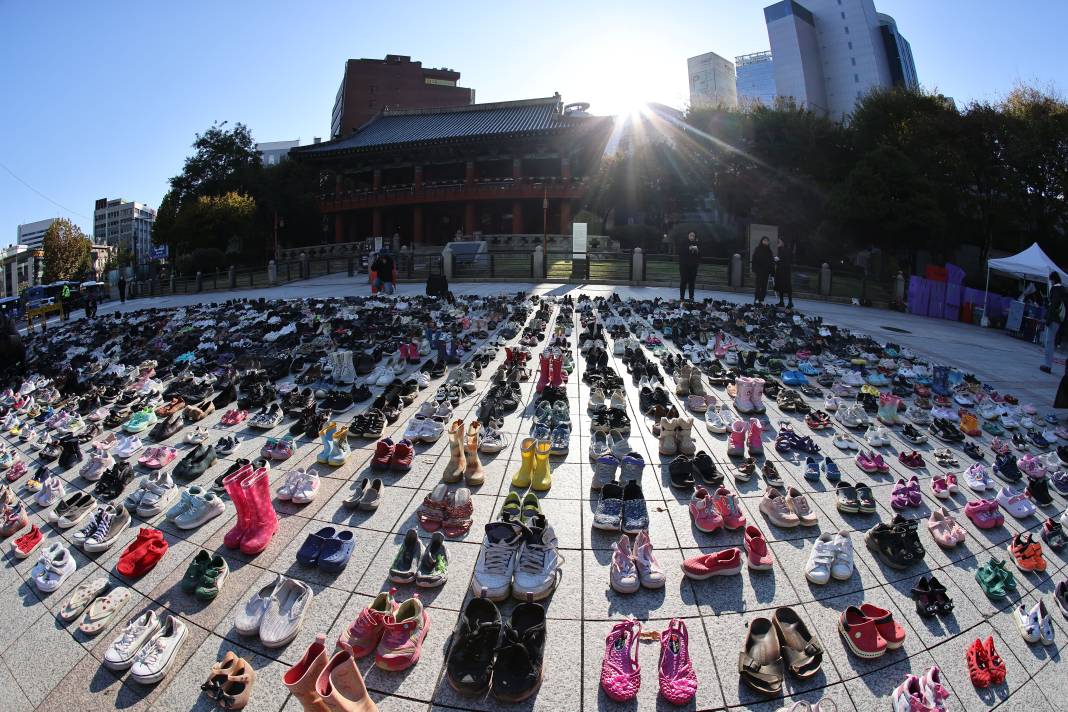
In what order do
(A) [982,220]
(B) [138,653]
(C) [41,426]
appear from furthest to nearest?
(A) [982,220], (C) [41,426], (B) [138,653]

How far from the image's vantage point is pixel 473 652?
285cm

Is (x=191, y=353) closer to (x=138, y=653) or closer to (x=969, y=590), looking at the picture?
(x=138, y=653)

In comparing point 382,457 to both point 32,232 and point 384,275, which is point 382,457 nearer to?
point 384,275

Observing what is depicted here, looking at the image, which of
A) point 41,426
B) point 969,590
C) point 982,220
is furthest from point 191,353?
point 982,220

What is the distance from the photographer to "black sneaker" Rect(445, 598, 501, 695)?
9.01 feet

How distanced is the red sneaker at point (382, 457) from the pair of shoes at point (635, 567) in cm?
243

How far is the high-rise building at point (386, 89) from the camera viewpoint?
2576 inches

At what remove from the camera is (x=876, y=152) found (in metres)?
24.1

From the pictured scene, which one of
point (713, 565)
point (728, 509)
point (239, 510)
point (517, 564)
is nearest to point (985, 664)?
point (713, 565)

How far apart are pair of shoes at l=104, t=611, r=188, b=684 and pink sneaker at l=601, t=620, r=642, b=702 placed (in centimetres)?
247

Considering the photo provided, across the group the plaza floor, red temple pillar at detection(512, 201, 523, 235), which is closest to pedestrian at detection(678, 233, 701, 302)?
the plaza floor

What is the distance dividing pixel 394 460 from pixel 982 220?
2985 cm

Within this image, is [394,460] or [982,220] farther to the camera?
[982,220]

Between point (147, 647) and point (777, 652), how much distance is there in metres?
3.62
